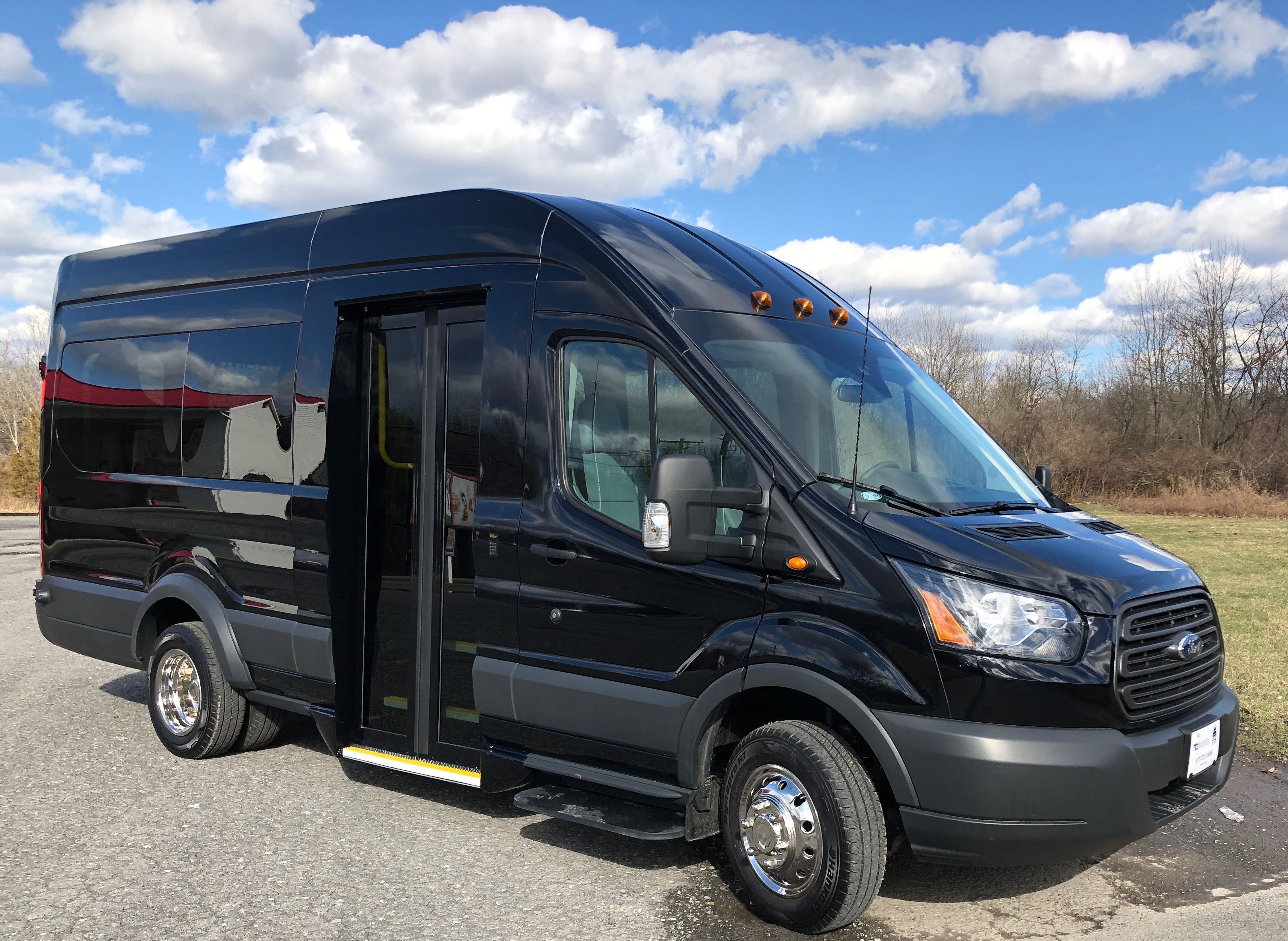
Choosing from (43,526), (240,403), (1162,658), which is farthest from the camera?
(43,526)

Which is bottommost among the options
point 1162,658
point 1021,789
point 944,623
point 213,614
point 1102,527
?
point 1021,789

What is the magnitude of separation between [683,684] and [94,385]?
4898 millimetres

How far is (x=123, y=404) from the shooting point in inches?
269

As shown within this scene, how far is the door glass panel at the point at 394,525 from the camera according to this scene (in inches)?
218

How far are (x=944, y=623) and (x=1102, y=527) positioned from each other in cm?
133

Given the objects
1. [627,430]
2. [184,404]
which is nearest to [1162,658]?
[627,430]

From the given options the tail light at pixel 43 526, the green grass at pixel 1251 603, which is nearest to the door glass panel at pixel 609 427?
the tail light at pixel 43 526

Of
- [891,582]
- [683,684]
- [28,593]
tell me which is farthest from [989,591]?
[28,593]

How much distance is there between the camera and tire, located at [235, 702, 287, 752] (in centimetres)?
631

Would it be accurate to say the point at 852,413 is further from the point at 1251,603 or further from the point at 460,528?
the point at 1251,603

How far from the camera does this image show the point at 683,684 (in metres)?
4.22

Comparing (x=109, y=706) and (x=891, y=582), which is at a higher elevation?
(x=891, y=582)

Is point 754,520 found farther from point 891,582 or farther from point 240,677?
point 240,677

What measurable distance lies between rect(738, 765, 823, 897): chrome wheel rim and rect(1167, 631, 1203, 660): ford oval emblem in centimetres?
142
